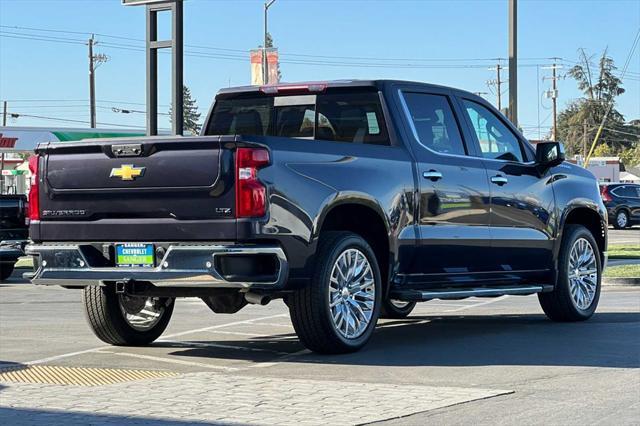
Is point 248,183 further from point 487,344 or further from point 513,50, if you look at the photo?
point 513,50

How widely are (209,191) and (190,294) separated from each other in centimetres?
84

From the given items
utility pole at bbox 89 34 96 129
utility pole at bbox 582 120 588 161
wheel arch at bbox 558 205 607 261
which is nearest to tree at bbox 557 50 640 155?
utility pole at bbox 582 120 588 161

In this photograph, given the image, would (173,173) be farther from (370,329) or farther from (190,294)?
(370,329)

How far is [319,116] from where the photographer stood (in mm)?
10086

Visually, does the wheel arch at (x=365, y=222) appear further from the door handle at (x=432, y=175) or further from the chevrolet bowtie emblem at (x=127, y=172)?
the chevrolet bowtie emblem at (x=127, y=172)

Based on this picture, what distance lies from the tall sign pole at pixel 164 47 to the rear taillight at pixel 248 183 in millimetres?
8638

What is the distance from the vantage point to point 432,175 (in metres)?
9.71

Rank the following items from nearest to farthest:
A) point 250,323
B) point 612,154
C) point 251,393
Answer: point 251,393 → point 250,323 → point 612,154

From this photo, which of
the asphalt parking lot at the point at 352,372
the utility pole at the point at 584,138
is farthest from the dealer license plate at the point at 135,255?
the utility pole at the point at 584,138

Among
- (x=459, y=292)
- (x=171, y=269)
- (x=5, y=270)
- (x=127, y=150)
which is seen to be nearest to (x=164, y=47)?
(x=5, y=270)

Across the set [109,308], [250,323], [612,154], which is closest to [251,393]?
[109,308]

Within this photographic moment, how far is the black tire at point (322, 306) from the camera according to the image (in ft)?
28.0

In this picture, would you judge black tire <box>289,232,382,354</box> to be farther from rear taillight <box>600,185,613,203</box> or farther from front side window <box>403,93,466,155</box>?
rear taillight <box>600,185,613,203</box>

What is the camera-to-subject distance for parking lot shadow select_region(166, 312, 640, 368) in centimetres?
862
